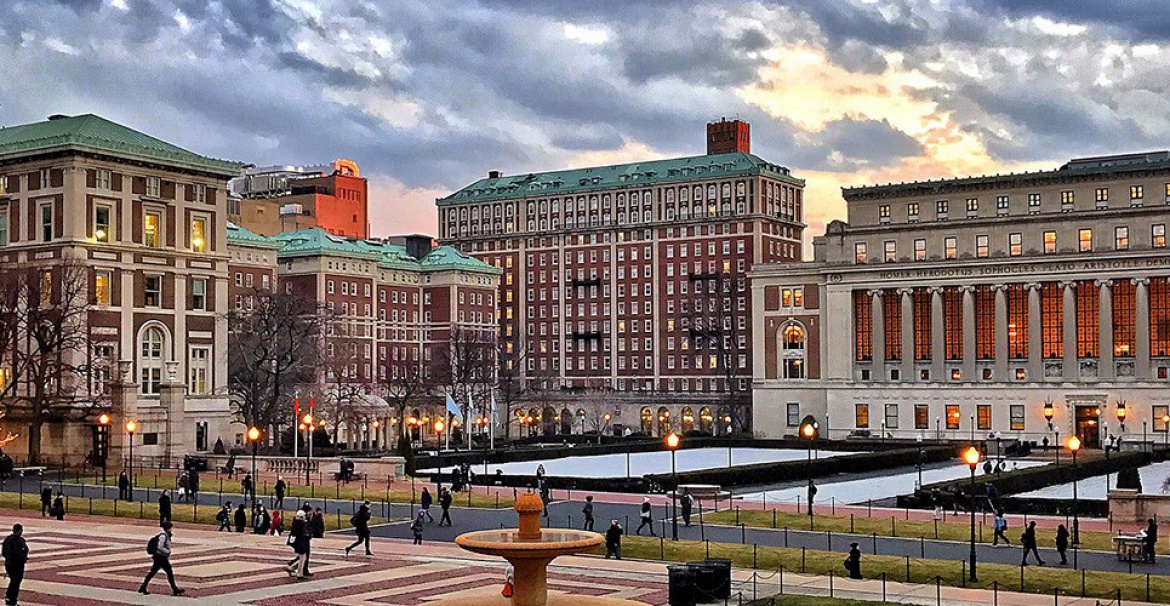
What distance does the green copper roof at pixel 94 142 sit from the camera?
87.2m

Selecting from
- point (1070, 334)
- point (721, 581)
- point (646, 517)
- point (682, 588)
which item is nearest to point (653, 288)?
point (1070, 334)

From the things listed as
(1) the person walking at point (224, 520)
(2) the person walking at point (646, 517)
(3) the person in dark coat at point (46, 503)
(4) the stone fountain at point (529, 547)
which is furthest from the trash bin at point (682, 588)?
(3) the person in dark coat at point (46, 503)

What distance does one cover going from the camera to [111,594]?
36812mm

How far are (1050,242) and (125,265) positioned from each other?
8372 cm

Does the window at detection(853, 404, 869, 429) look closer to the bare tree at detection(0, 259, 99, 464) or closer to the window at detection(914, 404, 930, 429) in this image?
the window at detection(914, 404, 930, 429)

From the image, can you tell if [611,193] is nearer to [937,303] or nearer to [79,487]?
[937,303]

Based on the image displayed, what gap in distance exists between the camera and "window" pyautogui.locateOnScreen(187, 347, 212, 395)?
95.0 metres

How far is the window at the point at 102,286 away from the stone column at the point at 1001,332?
269 feet

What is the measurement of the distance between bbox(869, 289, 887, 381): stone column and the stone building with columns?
0.46ft

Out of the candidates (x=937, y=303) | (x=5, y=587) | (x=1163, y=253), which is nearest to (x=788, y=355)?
(x=937, y=303)

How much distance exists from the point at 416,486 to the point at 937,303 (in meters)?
77.1

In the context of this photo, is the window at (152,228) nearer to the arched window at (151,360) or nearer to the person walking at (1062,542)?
the arched window at (151,360)

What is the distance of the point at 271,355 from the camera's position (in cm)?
11231

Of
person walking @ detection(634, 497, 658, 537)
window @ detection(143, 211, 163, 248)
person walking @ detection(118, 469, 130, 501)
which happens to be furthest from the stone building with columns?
person walking @ detection(118, 469, 130, 501)
